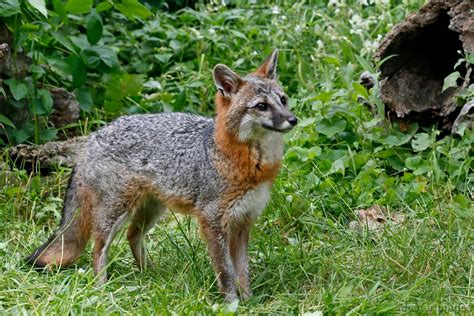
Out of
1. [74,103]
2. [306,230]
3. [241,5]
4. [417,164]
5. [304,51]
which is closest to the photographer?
[306,230]

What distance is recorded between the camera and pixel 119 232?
6570mm

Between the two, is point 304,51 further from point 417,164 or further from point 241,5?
point 417,164

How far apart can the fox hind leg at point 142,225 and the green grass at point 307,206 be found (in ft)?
0.36

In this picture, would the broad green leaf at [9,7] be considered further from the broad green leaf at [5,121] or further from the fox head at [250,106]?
the fox head at [250,106]

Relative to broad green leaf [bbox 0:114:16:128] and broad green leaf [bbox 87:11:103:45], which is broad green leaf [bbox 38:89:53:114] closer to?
broad green leaf [bbox 0:114:16:128]

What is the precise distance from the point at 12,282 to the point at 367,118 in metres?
3.62

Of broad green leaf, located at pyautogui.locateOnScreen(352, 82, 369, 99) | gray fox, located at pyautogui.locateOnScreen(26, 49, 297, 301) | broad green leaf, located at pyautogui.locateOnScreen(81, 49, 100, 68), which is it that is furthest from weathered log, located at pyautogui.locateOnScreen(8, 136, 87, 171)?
broad green leaf, located at pyautogui.locateOnScreen(352, 82, 369, 99)

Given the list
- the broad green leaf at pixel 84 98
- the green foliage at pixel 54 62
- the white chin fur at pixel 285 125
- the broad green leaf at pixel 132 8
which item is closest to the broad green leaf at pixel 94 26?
the green foliage at pixel 54 62

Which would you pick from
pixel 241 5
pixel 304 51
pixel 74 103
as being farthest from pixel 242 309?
pixel 241 5

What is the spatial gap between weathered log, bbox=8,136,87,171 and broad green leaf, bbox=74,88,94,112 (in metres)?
0.80

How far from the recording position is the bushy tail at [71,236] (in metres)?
6.55

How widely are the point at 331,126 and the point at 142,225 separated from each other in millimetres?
2153

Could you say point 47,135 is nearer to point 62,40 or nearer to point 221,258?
point 62,40

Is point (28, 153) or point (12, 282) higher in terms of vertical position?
point (12, 282)
